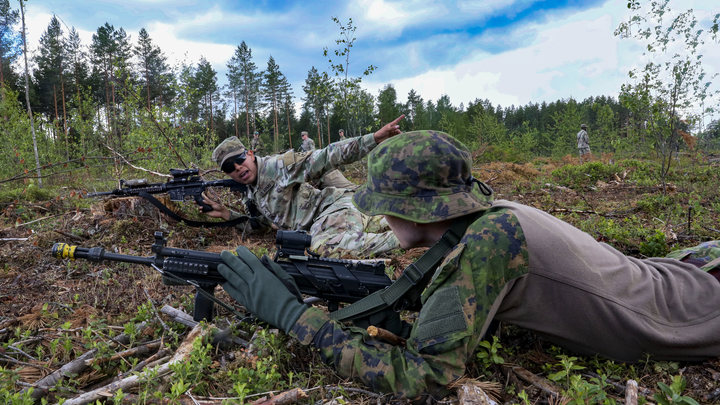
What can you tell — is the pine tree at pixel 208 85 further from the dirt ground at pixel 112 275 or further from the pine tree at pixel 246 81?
the dirt ground at pixel 112 275

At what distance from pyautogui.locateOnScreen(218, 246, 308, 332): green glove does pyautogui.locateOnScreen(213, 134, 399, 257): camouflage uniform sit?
2394 mm

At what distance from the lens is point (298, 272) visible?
282 centimetres

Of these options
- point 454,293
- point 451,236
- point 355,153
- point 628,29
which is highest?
point 628,29

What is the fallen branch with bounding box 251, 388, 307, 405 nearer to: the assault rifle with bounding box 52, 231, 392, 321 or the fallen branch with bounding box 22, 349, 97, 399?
the assault rifle with bounding box 52, 231, 392, 321

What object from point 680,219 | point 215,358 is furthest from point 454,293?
point 680,219

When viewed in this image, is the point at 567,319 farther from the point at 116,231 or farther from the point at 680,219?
the point at 116,231

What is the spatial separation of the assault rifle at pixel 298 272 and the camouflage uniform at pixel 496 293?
53 cm

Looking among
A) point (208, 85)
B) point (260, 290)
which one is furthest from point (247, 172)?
point (208, 85)

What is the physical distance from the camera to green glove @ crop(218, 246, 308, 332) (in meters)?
2.42

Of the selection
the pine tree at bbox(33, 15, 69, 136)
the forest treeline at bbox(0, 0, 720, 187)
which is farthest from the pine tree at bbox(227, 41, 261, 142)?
the pine tree at bbox(33, 15, 69, 136)

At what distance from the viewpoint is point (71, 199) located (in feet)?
26.8

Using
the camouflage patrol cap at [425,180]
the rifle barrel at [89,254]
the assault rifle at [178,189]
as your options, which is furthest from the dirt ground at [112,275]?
the camouflage patrol cap at [425,180]

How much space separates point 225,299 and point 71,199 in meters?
6.61

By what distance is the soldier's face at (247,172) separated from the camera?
5914 mm
